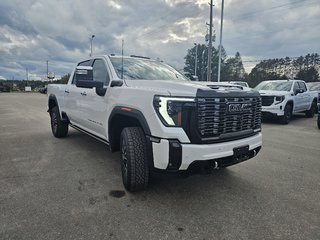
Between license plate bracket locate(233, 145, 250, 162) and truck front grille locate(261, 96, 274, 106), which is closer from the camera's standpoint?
license plate bracket locate(233, 145, 250, 162)

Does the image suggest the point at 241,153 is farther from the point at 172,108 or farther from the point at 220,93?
the point at 172,108

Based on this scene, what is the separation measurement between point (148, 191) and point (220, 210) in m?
0.93

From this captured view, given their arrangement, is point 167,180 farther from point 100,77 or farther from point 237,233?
→ point 100,77

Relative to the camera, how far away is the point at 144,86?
3.17 meters

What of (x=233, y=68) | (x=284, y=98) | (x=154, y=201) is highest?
(x=233, y=68)

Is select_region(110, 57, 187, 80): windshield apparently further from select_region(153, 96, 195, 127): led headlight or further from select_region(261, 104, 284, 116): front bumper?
select_region(261, 104, 284, 116): front bumper

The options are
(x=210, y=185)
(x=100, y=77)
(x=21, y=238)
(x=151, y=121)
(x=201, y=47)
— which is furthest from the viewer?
(x=201, y=47)

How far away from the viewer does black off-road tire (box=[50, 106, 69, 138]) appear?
6051 mm

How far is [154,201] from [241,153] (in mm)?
1178

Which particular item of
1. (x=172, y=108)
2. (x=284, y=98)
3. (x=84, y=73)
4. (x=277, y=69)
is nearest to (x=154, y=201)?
(x=172, y=108)

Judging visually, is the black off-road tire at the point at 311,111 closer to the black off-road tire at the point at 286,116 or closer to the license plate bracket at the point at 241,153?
the black off-road tire at the point at 286,116

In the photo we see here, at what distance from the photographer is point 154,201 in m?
2.99

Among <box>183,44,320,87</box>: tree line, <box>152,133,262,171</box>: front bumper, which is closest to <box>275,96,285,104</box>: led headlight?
<box>152,133,262,171</box>: front bumper

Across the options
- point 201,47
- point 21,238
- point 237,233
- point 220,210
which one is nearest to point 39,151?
point 21,238
